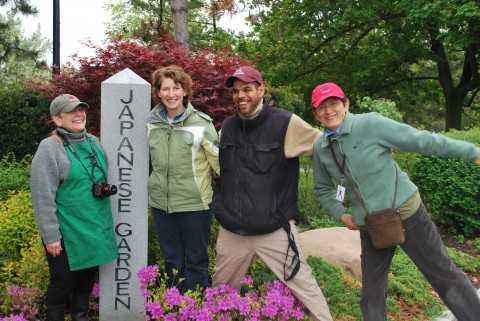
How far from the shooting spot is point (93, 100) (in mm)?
5797

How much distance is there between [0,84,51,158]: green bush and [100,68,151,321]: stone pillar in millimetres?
5837

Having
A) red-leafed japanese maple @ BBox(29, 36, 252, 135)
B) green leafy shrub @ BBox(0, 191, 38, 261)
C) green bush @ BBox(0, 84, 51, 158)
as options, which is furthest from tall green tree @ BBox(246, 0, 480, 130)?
green leafy shrub @ BBox(0, 191, 38, 261)

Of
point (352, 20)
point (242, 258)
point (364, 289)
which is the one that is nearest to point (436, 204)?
point (364, 289)

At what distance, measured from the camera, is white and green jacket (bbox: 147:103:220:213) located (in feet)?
10.1

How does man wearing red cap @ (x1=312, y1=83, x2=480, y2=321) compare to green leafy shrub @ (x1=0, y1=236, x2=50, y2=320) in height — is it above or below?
above

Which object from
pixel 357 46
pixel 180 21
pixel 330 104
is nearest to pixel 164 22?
pixel 357 46

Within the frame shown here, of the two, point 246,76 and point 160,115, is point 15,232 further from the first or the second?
point 246,76

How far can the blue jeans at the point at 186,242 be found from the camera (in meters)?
3.13

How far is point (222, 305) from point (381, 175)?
124 cm

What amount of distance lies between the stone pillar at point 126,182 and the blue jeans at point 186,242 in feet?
1.36

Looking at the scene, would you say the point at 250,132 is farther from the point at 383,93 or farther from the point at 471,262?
the point at 383,93

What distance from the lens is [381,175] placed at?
279 cm

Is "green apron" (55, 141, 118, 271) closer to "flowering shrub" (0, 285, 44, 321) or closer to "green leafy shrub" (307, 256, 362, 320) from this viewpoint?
"flowering shrub" (0, 285, 44, 321)

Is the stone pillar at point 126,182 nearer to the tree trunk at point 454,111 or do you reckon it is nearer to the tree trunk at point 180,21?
the tree trunk at point 180,21
